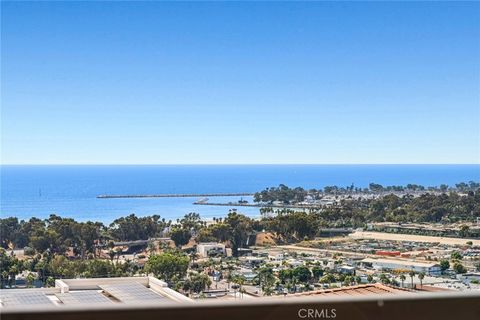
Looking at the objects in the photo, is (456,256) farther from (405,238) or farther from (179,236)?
(179,236)

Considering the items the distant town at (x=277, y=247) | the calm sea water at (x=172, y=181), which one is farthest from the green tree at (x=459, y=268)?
the calm sea water at (x=172, y=181)

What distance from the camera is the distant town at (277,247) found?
162 cm

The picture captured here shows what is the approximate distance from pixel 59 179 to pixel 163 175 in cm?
34

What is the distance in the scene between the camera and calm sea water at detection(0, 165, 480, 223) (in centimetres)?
185

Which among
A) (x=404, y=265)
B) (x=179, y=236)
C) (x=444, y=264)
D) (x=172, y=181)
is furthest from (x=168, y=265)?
(x=444, y=264)

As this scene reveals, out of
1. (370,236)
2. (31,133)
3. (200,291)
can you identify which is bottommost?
(200,291)

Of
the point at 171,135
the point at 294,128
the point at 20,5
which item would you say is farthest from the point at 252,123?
the point at 20,5

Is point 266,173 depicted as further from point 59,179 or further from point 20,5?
point 20,5

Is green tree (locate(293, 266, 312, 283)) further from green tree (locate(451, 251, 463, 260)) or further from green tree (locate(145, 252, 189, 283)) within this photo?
green tree (locate(451, 251, 463, 260))

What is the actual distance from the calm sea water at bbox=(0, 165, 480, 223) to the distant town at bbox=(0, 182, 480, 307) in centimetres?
4

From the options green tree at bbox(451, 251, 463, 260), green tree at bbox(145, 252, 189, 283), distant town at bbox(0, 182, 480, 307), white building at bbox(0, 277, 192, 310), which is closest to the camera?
white building at bbox(0, 277, 192, 310)

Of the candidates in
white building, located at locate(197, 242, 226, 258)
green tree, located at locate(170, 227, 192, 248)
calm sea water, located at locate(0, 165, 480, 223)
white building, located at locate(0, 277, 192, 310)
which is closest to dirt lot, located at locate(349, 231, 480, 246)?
calm sea water, located at locate(0, 165, 480, 223)

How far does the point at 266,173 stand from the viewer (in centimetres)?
196

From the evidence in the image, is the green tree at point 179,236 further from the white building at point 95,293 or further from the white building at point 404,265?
the white building at point 404,265
